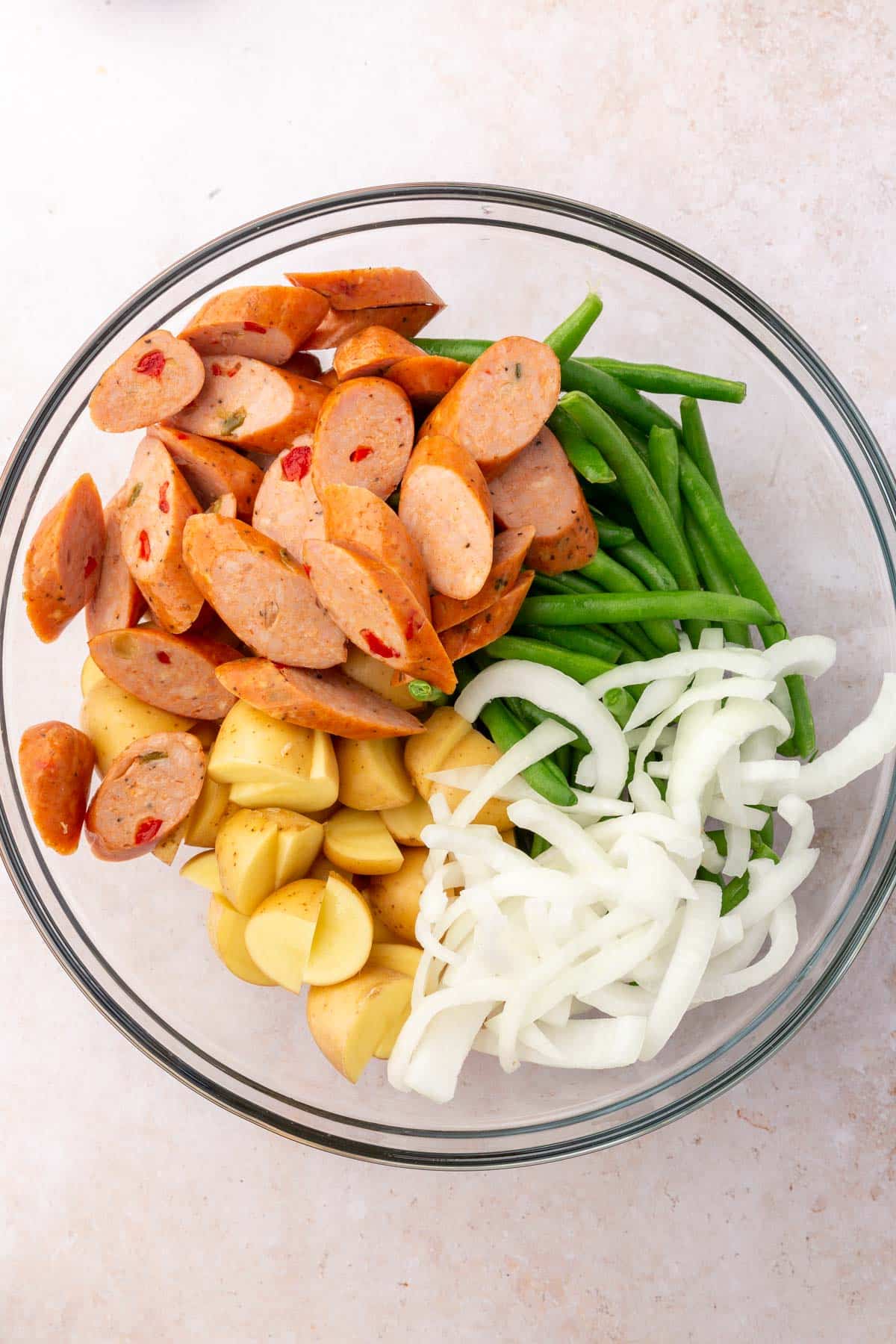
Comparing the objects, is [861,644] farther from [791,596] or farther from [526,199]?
[526,199]

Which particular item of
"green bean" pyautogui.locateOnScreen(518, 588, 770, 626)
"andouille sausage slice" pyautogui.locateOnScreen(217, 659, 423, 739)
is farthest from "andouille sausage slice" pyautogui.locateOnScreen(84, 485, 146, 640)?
"green bean" pyautogui.locateOnScreen(518, 588, 770, 626)

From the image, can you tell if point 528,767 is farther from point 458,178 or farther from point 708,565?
point 458,178

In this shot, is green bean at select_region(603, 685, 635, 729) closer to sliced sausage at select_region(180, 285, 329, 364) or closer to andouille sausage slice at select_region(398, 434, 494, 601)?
andouille sausage slice at select_region(398, 434, 494, 601)

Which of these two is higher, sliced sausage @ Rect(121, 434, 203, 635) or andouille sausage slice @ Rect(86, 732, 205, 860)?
sliced sausage @ Rect(121, 434, 203, 635)

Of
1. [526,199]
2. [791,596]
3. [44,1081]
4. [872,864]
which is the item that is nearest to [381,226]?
[526,199]

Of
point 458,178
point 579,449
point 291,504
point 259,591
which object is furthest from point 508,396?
point 458,178

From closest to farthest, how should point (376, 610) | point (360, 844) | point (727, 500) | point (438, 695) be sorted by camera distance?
point (376, 610), point (438, 695), point (360, 844), point (727, 500)

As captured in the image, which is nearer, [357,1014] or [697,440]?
[357,1014]
